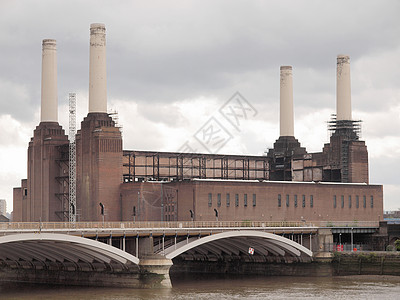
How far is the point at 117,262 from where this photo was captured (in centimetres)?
8506

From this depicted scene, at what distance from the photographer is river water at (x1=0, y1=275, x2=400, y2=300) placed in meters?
80.7

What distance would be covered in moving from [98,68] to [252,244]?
1453 inches

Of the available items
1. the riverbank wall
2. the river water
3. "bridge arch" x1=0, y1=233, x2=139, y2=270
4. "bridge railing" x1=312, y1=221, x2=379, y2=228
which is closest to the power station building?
"bridge railing" x1=312, y1=221, x2=379, y2=228

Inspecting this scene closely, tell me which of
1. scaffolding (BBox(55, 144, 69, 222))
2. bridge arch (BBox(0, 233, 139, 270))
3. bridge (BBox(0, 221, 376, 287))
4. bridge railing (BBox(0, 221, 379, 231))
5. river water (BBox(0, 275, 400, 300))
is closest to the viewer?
bridge arch (BBox(0, 233, 139, 270))

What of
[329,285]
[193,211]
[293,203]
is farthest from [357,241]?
[329,285]

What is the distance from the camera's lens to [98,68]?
123250mm

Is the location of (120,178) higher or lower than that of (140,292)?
higher

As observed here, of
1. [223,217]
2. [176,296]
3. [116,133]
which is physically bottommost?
[176,296]

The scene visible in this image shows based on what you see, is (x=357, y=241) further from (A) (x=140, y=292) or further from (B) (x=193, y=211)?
(A) (x=140, y=292)

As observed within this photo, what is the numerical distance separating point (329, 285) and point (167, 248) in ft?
57.4

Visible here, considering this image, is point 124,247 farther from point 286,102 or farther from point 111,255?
point 286,102

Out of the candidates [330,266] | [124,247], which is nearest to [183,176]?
[330,266]

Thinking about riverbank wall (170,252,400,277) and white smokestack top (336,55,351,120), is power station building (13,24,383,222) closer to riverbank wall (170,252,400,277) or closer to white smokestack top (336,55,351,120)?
white smokestack top (336,55,351,120)

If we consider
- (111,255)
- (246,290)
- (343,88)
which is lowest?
(246,290)
